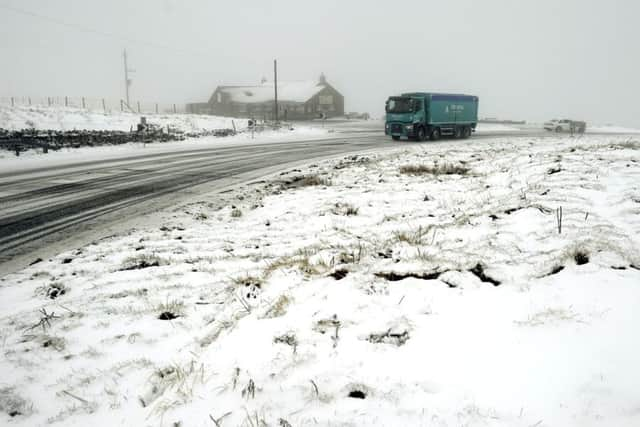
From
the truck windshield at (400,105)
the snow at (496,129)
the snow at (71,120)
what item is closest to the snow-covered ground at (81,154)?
the snow at (71,120)

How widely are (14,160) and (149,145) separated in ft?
23.3

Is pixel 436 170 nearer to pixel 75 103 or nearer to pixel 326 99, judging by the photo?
pixel 75 103

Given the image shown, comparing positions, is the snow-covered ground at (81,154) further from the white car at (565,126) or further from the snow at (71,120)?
the white car at (565,126)

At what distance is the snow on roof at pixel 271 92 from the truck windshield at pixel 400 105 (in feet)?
164

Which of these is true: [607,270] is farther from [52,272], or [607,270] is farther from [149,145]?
[149,145]

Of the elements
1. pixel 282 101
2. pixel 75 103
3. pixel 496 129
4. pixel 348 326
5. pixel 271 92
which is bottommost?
pixel 348 326

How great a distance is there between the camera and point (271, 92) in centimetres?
7712

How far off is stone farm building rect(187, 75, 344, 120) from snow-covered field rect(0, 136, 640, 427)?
234 feet

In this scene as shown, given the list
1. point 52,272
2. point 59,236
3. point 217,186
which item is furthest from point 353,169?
point 52,272

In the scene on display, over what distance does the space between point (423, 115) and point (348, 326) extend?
2453cm

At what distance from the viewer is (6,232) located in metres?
6.70

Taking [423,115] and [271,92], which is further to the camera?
[271,92]

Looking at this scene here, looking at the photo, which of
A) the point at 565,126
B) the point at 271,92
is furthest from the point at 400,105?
the point at 271,92

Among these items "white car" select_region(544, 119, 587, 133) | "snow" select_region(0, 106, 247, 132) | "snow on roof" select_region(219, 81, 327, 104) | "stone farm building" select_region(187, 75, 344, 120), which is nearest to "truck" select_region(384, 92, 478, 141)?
"white car" select_region(544, 119, 587, 133)
